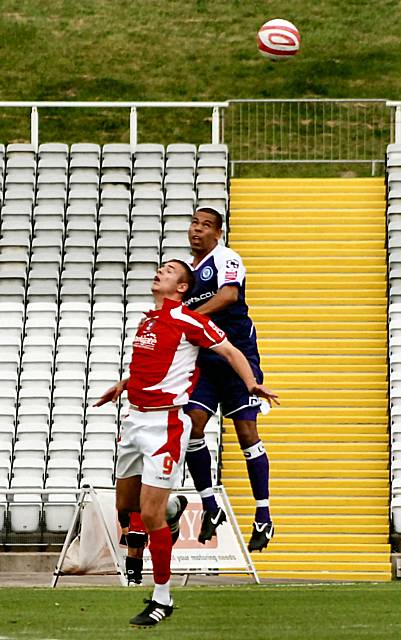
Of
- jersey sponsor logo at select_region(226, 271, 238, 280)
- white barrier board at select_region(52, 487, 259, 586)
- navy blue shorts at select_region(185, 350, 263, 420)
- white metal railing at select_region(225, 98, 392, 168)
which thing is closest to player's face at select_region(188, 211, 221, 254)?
jersey sponsor logo at select_region(226, 271, 238, 280)

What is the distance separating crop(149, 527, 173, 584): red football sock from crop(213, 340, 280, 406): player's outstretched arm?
2.97ft

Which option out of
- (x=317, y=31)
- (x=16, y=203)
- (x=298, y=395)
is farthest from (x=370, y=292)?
(x=317, y=31)

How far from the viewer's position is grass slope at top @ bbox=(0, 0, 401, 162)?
1196 inches

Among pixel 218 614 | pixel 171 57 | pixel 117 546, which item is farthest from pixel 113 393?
pixel 171 57

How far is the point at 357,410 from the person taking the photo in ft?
60.4

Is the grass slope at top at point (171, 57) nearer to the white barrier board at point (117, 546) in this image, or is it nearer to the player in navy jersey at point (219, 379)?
the white barrier board at point (117, 546)

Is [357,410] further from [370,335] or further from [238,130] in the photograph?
[238,130]

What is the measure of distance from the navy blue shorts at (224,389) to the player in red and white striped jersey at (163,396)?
908mm

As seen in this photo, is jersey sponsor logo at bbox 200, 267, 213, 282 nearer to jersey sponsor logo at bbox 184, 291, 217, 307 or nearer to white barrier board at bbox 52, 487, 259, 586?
jersey sponsor logo at bbox 184, 291, 217, 307

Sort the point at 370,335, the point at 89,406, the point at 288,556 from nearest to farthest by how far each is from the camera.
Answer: the point at 288,556 → the point at 89,406 → the point at 370,335

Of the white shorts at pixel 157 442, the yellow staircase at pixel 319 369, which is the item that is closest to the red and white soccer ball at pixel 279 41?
the yellow staircase at pixel 319 369

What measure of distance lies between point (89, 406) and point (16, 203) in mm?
4025

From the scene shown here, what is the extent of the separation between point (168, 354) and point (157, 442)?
19.2 inches

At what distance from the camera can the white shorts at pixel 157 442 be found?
26.7 feet
